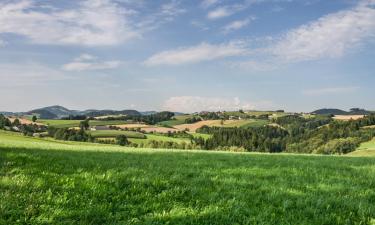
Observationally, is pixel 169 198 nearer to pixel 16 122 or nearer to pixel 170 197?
pixel 170 197

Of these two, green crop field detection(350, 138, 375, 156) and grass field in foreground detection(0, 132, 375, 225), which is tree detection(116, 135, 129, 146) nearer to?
green crop field detection(350, 138, 375, 156)

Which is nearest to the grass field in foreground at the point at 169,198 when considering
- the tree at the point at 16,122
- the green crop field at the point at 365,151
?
the green crop field at the point at 365,151

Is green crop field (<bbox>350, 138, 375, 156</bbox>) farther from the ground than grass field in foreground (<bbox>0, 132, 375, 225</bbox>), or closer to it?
closer to it

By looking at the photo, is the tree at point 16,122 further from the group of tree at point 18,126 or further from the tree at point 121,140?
the tree at point 121,140

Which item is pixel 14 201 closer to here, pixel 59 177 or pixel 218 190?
pixel 59 177

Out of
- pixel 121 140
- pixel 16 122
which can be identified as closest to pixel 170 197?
pixel 121 140

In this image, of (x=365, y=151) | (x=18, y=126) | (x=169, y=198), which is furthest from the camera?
(x=18, y=126)

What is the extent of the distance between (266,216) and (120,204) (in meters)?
3.43

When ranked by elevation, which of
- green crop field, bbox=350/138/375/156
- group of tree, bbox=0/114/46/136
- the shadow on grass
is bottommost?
green crop field, bbox=350/138/375/156

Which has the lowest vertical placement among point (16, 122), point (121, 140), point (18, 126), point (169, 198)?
point (121, 140)

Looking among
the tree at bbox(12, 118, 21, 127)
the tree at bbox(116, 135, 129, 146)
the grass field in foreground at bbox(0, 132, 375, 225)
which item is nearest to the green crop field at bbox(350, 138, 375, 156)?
the tree at bbox(116, 135, 129, 146)

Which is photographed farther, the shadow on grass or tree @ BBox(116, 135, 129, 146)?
tree @ BBox(116, 135, 129, 146)

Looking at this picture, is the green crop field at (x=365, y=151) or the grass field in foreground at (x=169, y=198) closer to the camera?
the grass field in foreground at (x=169, y=198)

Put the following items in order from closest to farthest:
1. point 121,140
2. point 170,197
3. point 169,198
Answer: point 169,198
point 170,197
point 121,140
